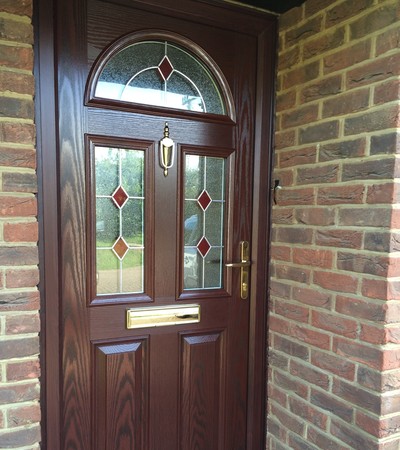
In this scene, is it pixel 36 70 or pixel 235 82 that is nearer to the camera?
pixel 36 70

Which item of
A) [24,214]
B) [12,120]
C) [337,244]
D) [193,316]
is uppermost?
[12,120]

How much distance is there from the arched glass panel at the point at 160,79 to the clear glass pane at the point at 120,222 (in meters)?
0.24

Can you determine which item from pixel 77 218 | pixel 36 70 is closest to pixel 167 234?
pixel 77 218

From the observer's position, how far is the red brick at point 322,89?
1357 millimetres

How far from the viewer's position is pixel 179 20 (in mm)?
1463

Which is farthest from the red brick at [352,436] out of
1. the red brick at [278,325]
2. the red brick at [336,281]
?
the red brick at [336,281]

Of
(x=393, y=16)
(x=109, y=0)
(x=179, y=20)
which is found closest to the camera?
(x=393, y=16)

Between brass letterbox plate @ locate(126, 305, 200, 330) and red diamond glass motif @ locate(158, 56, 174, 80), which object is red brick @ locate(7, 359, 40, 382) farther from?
red diamond glass motif @ locate(158, 56, 174, 80)

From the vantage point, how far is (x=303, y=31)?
4.90ft

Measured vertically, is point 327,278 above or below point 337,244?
below

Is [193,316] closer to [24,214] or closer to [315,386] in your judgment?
[315,386]

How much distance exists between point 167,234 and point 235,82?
751 millimetres

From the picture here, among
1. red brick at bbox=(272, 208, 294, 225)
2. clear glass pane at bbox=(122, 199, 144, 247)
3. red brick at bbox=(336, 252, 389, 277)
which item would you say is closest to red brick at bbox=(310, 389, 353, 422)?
red brick at bbox=(336, 252, 389, 277)

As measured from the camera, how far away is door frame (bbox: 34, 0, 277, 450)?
127 cm
